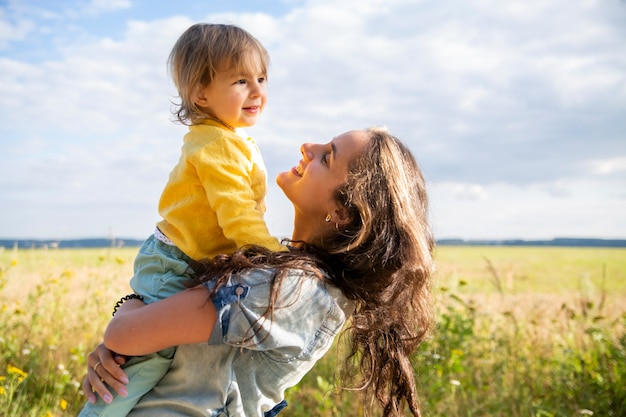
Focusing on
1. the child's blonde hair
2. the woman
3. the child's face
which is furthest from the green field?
the child's blonde hair

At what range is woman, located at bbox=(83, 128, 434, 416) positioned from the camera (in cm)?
177

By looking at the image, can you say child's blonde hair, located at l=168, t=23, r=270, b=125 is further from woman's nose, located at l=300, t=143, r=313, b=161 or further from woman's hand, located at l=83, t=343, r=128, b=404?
woman's hand, located at l=83, t=343, r=128, b=404

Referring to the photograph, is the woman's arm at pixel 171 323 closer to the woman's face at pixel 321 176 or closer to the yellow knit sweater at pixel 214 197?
the yellow knit sweater at pixel 214 197

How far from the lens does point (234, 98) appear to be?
2.32 meters

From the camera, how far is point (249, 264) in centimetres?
182

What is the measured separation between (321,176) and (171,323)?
2.27 feet

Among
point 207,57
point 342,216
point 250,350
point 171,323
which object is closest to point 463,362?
point 342,216

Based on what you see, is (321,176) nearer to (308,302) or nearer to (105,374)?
(308,302)

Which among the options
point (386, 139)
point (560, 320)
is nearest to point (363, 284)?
point (386, 139)

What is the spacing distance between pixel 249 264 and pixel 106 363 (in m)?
0.54

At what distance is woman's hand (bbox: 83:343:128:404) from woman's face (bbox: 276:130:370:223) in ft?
2.45

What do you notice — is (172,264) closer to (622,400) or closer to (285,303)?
(285,303)

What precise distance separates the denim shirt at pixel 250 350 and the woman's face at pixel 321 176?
281 millimetres

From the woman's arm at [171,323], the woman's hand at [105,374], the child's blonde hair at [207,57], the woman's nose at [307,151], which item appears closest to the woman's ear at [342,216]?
the woman's nose at [307,151]
